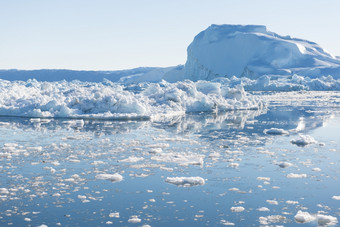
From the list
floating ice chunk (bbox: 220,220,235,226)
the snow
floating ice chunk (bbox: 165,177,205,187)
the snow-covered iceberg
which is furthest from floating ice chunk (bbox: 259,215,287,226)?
the snow-covered iceberg

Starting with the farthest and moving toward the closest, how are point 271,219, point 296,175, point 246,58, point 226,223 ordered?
point 246,58
point 296,175
point 271,219
point 226,223

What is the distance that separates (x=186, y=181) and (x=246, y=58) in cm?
5564

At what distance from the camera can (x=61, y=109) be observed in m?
16.2

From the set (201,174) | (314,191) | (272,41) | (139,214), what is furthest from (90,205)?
(272,41)

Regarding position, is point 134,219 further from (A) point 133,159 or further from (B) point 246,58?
(B) point 246,58

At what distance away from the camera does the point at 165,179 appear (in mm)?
6457

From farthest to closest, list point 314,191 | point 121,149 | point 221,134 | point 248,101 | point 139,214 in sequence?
1. point 248,101
2. point 221,134
3. point 121,149
4. point 314,191
5. point 139,214

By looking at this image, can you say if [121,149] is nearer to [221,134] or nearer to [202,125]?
[221,134]

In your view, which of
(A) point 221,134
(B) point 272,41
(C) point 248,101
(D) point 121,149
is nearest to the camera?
(D) point 121,149

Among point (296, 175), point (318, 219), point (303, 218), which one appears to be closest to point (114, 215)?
point (303, 218)

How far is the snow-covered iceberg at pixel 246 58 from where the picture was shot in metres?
58.6

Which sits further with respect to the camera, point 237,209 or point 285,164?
point 285,164

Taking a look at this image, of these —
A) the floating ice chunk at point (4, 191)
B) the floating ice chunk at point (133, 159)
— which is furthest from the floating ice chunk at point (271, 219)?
the floating ice chunk at point (133, 159)

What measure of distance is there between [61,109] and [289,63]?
5128 centimetres
